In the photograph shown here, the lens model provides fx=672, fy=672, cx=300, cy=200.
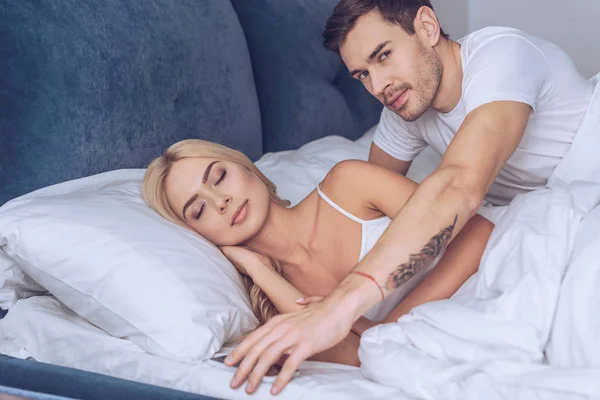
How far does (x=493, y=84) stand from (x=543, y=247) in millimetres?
396

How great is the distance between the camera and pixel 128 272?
1.18 m

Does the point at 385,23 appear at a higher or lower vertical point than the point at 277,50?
higher

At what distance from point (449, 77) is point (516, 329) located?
757 millimetres

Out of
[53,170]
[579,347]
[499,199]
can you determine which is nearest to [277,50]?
[499,199]

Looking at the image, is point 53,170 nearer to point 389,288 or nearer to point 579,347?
point 389,288

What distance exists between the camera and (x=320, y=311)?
104 cm

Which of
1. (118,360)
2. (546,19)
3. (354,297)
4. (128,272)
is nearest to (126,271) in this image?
(128,272)

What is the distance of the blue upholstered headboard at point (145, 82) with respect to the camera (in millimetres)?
1353

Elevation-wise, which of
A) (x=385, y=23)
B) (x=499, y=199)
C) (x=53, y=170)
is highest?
(x=385, y=23)

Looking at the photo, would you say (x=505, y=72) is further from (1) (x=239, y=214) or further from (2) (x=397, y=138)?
(1) (x=239, y=214)

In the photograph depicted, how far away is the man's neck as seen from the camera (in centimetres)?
159

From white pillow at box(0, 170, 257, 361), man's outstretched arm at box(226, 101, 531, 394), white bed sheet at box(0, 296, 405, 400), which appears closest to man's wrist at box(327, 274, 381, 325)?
man's outstretched arm at box(226, 101, 531, 394)

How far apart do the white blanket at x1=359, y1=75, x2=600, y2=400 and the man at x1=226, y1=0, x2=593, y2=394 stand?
0.08 m

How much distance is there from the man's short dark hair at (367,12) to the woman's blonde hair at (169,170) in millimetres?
378
